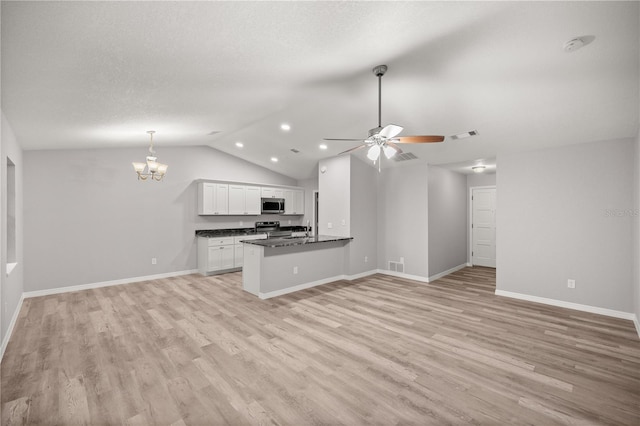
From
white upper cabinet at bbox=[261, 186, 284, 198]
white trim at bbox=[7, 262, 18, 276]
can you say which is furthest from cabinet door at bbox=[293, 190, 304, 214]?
white trim at bbox=[7, 262, 18, 276]

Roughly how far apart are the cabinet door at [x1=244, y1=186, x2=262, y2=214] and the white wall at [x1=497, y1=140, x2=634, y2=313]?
5500 mm

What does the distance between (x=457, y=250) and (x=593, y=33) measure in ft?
18.4

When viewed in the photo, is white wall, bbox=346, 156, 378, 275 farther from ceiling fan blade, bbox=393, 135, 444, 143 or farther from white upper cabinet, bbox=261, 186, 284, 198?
ceiling fan blade, bbox=393, 135, 444, 143

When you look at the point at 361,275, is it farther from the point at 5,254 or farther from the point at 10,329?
the point at 5,254

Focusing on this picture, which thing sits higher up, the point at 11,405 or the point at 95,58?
the point at 95,58

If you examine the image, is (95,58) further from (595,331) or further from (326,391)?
(595,331)

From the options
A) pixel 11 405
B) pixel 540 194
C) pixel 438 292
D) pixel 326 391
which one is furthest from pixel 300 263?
pixel 540 194

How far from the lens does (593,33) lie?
208cm

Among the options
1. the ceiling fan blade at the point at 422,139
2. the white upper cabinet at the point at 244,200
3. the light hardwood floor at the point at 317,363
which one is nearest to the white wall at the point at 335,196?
the white upper cabinet at the point at 244,200

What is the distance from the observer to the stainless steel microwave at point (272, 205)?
7777mm

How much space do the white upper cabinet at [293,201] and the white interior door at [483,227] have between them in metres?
4.82

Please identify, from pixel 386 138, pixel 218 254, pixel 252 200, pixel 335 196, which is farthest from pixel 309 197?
pixel 386 138

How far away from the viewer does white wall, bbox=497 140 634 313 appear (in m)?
3.87

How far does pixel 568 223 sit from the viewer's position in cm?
424
